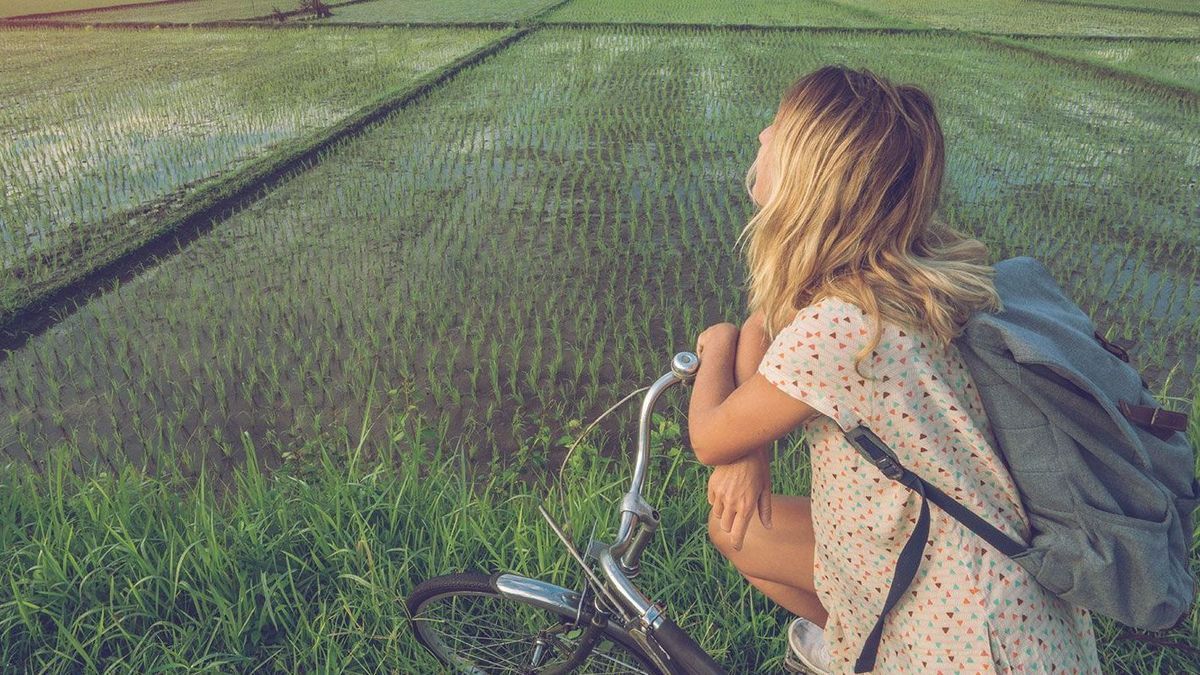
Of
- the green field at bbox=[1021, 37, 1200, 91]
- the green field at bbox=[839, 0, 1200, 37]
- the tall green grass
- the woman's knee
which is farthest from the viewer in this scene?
the green field at bbox=[839, 0, 1200, 37]

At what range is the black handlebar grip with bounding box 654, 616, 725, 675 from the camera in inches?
45.1

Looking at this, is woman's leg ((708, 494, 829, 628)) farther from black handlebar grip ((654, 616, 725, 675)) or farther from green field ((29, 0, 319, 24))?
green field ((29, 0, 319, 24))

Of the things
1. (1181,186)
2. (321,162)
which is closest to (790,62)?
(1181,186)

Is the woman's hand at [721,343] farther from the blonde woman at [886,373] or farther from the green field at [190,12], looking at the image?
the green field at [190,12]

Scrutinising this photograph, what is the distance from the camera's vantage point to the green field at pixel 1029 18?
1138 cm

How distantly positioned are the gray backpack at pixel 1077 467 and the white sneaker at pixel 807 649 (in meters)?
0.47

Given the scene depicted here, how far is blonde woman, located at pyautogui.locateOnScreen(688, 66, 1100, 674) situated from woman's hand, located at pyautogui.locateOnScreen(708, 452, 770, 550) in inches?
0.4

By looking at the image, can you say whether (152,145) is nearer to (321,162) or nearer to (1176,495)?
(321,162)

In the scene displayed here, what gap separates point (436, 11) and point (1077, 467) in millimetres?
14700

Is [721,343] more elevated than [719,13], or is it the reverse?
[719,13]

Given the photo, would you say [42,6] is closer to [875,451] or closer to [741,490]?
[741,490]

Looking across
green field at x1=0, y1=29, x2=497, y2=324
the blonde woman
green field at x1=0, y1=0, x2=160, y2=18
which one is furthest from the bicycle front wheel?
green field at x1=0, y1=0, x2=160, y2=18

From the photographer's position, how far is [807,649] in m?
1.48

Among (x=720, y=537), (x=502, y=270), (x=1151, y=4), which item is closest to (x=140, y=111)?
(x=502, y=270)
